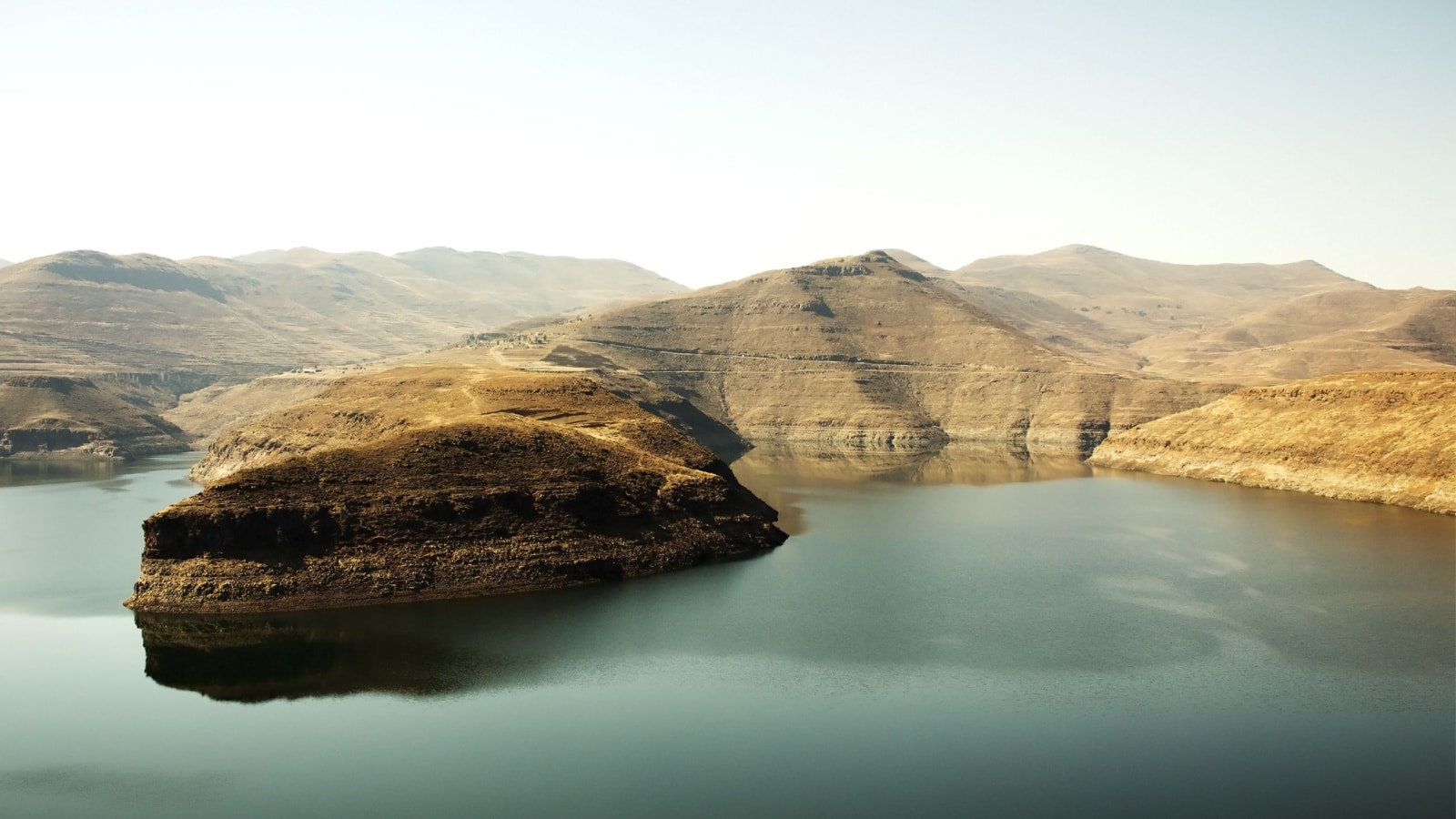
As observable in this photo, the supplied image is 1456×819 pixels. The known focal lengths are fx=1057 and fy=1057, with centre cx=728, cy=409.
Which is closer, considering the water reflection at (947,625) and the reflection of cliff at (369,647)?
the reflection of cliff at (369,647)

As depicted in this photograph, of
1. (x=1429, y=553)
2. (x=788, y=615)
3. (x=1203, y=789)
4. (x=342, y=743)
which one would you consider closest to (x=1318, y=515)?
(x=1429, y=553)

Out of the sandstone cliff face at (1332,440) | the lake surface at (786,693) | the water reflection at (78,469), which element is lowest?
the lake surface at (786,693)

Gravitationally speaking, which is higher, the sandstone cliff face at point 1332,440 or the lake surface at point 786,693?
the sandstone cliff face at point 1332,440

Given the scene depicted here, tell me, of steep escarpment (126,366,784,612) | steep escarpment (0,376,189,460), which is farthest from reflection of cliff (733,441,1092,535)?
steep escarpment (0,376,189,460)

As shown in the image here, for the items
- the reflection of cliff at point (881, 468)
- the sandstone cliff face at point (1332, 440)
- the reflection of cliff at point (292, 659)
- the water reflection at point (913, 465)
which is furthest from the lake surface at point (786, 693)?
the water reflection at point (913, 465)

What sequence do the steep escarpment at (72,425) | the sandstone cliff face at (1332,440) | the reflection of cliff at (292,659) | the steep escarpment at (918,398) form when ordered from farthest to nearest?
the steep escarpment at (918,398)
the steep escarpment at (72,425)
the sandstone cliff face at (1332,440)
the reflection of cliff at (292,659)

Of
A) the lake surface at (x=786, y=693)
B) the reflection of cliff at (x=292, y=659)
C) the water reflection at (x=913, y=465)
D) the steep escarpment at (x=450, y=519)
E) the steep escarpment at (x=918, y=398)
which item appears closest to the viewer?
the lake surface at (x=786, y=693)

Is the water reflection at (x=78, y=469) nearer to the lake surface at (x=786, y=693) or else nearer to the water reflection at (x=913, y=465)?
the lake surface at (x=786, y=693)
